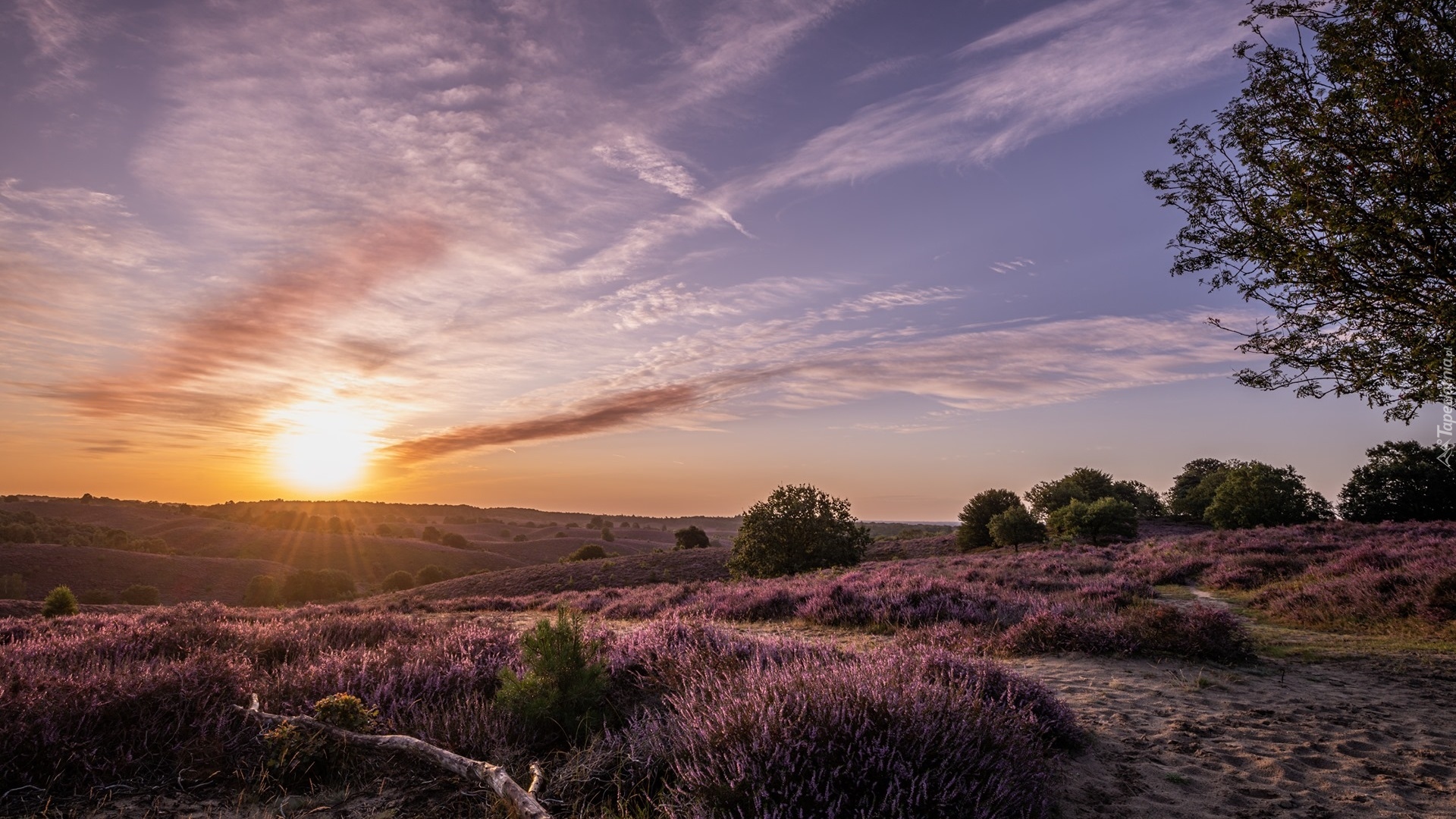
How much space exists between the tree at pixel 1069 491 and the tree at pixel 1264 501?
11.3 meters

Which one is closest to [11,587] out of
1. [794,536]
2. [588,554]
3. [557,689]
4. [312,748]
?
[588,554]

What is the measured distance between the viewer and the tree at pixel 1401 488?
35844 mm

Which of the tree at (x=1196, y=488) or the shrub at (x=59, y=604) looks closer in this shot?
the shrub at (x=59, y=604)

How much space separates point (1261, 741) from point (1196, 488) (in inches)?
2220

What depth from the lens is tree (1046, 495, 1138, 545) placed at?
35812 mm

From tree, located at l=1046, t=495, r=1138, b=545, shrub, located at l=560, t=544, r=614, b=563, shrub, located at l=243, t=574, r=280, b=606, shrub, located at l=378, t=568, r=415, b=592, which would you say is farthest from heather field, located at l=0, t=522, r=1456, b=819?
shrub, located at l=378, t=568, r=415, b=592

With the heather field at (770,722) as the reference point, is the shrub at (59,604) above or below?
below

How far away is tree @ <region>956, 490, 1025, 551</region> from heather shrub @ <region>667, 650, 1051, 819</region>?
42.0 meters

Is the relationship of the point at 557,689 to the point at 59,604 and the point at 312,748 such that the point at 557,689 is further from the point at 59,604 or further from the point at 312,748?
the point at 59,604

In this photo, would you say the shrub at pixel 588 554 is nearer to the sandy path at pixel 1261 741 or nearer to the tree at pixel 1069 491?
the tree at pixel 1069 491

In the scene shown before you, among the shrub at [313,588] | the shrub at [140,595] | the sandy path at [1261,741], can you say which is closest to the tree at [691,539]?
the shrub at [313,588]

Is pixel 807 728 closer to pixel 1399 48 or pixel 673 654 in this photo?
pixel 673 654

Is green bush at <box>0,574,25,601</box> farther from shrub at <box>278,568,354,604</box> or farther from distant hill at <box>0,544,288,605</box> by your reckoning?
shrub at <box>278,568,354,604</box>

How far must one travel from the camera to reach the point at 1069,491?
49.4 metres
